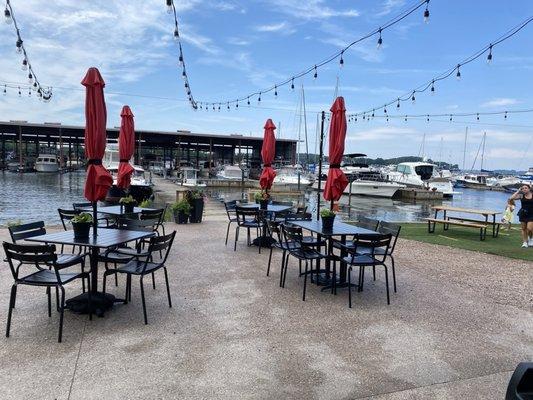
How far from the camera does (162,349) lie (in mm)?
3635

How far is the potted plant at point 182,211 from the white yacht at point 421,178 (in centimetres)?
3286

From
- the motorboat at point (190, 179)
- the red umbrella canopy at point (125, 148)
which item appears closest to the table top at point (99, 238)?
the red umbrella canopy at point (125, 148)

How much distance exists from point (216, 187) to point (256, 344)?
39.6 meters

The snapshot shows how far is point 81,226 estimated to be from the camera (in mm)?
4492

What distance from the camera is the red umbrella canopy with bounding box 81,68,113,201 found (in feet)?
15.5

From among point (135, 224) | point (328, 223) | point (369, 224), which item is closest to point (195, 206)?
point (135, 224)

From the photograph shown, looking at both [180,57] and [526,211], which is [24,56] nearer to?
[180,57]

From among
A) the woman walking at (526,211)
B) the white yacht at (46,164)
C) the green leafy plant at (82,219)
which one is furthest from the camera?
the white yacht at (46,164)

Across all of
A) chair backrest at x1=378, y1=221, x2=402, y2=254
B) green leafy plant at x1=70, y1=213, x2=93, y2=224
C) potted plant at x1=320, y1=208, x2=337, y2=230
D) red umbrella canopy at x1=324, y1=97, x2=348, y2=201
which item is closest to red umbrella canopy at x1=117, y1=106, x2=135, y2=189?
green leafy plant at x1=70, y1=213, x2=93, y2=224

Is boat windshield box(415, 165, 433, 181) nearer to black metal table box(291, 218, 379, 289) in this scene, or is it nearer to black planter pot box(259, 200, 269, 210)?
black planter pot box(259, 200, 269, 210)

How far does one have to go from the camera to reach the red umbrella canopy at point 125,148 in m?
8.44

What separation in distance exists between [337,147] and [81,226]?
3.58 meters

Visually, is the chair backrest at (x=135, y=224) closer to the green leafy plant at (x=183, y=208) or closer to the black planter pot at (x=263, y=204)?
the black planter pot at (x=263, y=204)

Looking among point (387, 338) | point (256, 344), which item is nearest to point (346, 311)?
point (387, 338)
